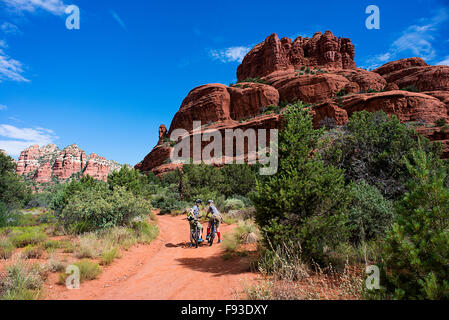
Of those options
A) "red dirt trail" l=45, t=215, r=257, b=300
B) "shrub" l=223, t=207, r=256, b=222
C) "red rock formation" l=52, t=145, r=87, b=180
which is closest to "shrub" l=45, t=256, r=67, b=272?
"red dirt trail" l=45, t=215, r=257, b=300

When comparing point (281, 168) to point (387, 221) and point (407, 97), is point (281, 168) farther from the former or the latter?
point (407, 97)

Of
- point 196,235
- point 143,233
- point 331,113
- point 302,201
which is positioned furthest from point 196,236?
point 331,113

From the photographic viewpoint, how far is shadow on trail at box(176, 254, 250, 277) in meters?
5.86

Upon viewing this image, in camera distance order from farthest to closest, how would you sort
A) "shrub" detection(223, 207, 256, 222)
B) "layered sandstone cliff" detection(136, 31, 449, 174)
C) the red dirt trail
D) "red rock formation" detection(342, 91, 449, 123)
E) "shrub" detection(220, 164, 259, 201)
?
"layered sandstone cliff" detection(136, 31, 449, 174)
"red rock formation" detection(342, 91, 449, 123)
"shrub" detection(220, 164, 259, 201)
"shrub" detection(223, 207, 256, 222)
the red dirt trail

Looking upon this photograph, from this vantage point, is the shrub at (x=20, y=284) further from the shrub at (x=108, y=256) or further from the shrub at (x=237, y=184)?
the shrub at (x=237, y=184)

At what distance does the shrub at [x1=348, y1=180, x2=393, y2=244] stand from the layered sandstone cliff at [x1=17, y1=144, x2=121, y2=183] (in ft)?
320

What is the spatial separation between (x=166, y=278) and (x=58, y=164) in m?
113

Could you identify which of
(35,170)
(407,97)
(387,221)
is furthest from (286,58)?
(35,170)

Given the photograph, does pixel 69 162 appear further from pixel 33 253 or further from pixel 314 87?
pixel 33 253

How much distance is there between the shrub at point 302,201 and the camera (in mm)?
5258

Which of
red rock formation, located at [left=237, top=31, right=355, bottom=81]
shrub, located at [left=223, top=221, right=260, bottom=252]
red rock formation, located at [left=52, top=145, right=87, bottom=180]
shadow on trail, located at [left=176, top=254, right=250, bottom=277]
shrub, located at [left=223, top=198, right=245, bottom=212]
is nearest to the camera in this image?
shadow on trail, located at [left=176, top=254, right=250, bottom=277]

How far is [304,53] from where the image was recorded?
222 feet

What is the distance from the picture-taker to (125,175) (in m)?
17.6

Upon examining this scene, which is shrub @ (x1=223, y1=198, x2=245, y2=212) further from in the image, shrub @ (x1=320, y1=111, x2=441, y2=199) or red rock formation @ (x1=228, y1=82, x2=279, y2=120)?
red rock formation @ (x1=228, y1=82, x2=279, y2=120)
